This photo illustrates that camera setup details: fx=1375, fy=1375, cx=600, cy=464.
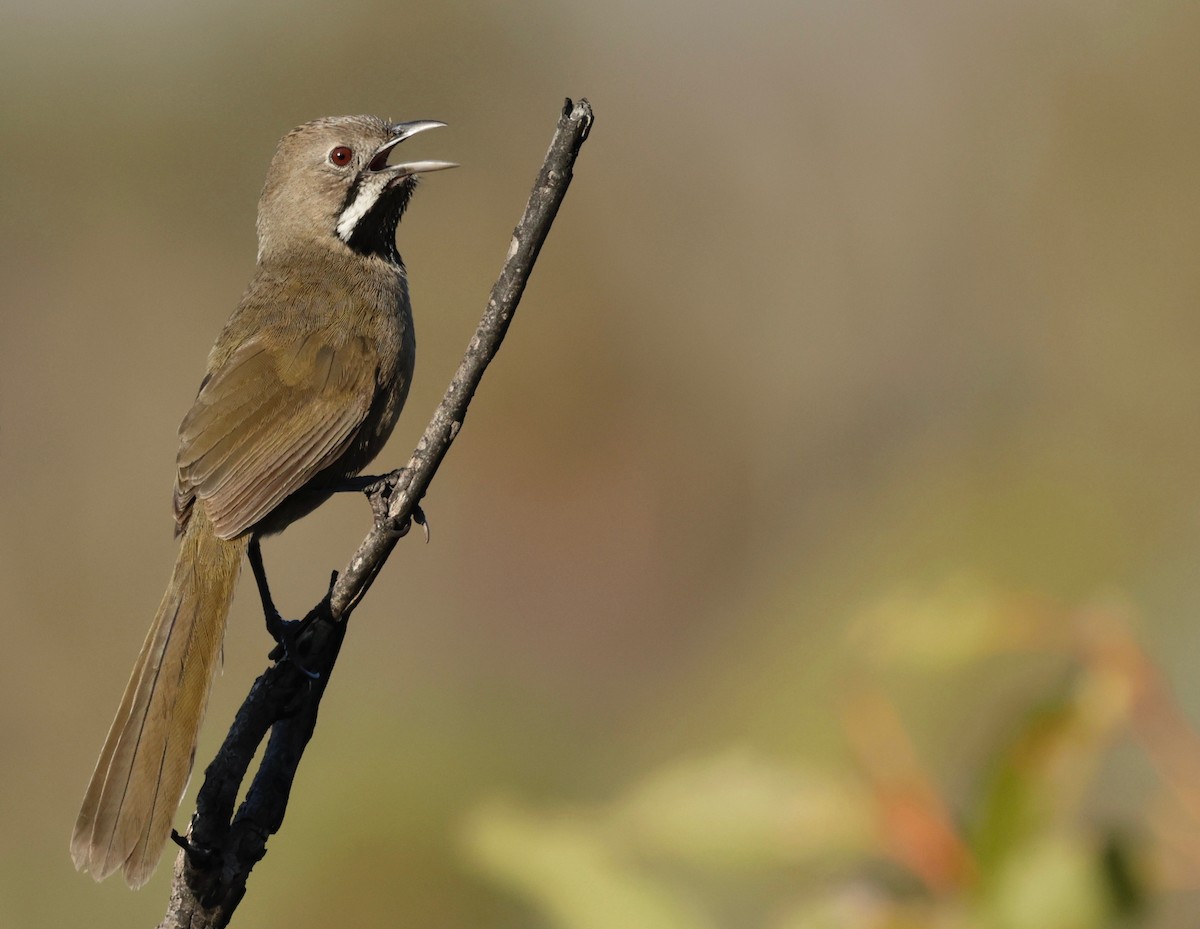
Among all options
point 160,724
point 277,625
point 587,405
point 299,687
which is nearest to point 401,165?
point 277,625

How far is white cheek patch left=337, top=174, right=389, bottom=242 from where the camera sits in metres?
4.87

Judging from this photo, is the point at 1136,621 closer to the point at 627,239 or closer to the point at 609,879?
→ the point at 609,879

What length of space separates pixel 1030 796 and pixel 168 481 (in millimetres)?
10695

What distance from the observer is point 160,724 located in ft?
9.77

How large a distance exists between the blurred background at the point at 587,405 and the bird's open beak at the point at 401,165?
100 inches

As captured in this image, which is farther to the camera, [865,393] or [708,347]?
[708,347]

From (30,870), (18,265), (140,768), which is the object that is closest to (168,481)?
(18,265)

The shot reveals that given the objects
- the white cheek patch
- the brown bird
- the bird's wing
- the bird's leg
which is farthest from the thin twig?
the white cheek patch

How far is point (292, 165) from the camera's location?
5098 millimetres

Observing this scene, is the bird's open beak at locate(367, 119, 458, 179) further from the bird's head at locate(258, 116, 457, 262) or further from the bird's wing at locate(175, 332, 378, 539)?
the bird's wing at locate(175, 332, 378, 539)

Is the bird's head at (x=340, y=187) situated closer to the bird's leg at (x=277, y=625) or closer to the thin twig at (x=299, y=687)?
the bird's leg at (x=277, y=625)

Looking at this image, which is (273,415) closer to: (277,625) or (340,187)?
(277,625)

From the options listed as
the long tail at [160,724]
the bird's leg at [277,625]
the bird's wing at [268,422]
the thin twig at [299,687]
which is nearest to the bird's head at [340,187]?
the bird's wing at [268,422]

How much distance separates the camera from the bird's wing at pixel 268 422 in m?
3.66
